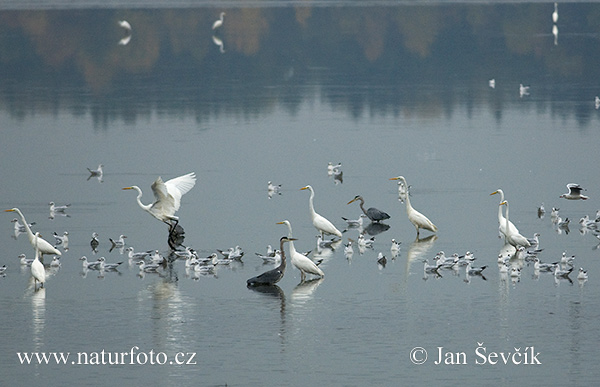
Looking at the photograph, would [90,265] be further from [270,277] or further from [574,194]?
[574,194]

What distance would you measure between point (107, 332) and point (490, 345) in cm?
537

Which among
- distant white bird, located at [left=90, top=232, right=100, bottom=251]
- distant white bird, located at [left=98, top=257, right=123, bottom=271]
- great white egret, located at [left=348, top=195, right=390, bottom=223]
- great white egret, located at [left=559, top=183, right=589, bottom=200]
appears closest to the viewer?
distant white bird, located at [left=98, top=257, right=123, bottom=271]

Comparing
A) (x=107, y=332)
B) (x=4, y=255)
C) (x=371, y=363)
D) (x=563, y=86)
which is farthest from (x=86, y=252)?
(x=563, y=86)

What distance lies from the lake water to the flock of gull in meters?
0.21

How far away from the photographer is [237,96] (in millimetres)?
51344

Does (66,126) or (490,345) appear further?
(66,126)

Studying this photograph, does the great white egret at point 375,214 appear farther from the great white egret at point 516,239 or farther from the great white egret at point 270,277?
the great white egret at point 270,277

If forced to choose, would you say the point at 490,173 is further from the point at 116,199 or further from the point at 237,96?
the point at 237,96

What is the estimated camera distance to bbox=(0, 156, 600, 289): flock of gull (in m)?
19.3

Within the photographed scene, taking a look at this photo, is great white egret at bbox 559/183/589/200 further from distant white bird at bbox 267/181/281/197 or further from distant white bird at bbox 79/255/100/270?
distant white bird at bbox 79/255/100/270

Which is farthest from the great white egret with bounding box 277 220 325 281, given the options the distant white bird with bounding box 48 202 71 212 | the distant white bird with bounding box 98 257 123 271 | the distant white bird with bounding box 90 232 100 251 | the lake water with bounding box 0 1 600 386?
the distant white bird with bounding box 48 202 71 212

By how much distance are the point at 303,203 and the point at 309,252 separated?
601cm

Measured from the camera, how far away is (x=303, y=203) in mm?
26719

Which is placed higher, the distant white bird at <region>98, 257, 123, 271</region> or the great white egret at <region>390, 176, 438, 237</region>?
the great white egret at <region>390, 176, 438, 237</region>
